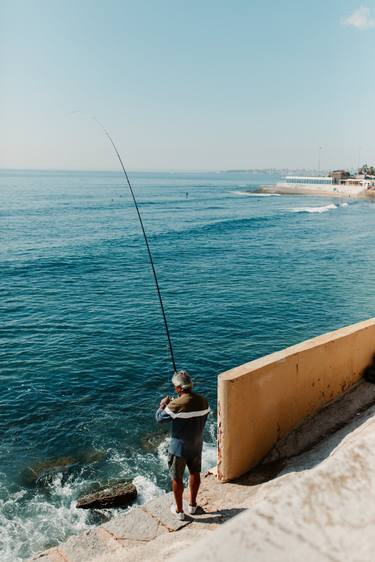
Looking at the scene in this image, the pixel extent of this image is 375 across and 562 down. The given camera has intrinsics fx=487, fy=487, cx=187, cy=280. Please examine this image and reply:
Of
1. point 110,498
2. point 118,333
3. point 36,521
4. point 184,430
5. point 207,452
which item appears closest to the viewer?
point 184,430

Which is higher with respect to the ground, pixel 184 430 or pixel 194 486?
pixel 184 430

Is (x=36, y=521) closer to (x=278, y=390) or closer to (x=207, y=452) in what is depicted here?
(x=207, y=452)

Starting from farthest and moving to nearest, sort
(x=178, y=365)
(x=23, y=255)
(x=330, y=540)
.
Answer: (x=23, y=255)
(x=178, y=365)
(x=330, y=540)

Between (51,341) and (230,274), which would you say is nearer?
(51,341)

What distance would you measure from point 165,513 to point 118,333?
12.4 m

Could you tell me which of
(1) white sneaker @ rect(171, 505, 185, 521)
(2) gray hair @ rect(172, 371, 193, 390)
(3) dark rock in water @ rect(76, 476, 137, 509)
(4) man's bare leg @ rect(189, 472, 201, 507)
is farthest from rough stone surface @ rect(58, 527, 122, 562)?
(3) dark rock in water @ rect(76, 476, 137, 509)

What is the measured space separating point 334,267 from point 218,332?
14679 millimetres

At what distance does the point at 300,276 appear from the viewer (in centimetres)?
2670

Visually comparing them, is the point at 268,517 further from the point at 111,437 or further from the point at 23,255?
the point at 23,255

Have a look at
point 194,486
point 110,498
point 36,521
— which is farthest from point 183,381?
point 36,521

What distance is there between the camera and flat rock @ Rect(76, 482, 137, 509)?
7.94 m

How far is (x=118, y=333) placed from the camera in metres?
17.0

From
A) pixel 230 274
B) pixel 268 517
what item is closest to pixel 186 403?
pixel 268 517

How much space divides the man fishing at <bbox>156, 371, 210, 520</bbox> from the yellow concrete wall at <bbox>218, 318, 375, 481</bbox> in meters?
0.38
